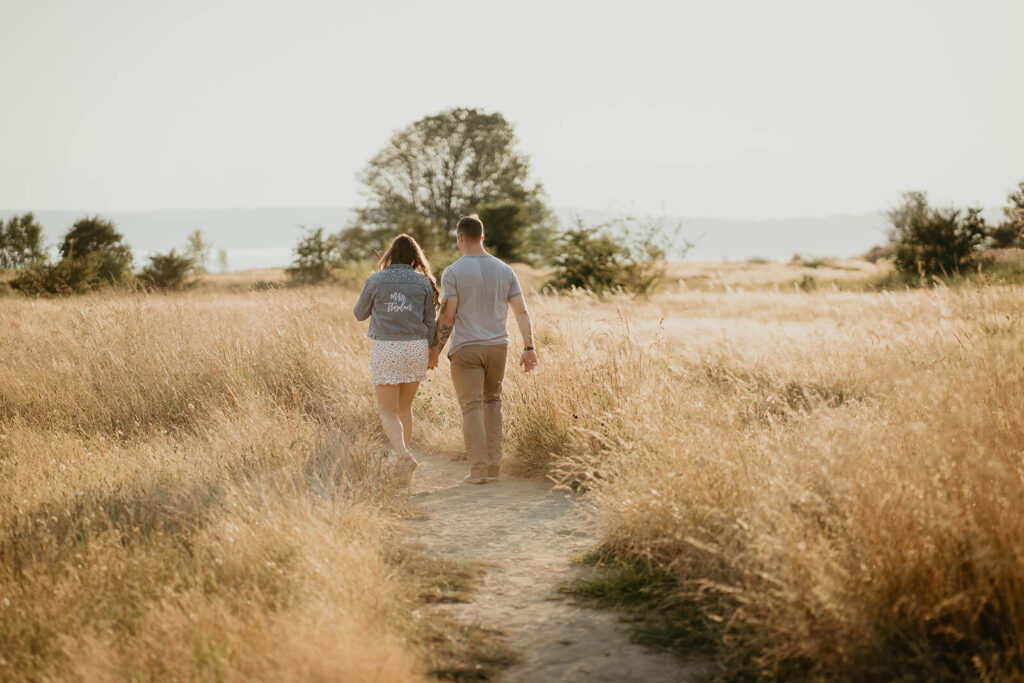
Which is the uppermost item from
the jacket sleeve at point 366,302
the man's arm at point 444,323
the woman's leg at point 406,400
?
the jacket sleeve at point 366,302

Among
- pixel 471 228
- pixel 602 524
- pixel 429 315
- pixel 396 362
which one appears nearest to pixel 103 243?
pixel 429 315

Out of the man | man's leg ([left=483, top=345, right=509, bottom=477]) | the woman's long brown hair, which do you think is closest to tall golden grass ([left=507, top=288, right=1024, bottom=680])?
man's leg ([left=483, top=345, right=509, bottom=477])

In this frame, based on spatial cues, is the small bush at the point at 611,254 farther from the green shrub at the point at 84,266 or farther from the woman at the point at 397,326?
the woman at the point at 397,326

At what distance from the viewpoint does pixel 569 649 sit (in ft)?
12.3

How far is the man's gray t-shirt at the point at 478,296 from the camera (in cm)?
671

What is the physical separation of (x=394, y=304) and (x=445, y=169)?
140 feet

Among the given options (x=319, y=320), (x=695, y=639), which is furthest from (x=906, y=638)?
(x=319, y=320)

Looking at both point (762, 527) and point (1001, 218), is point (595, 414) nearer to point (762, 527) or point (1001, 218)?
point (762, 527)

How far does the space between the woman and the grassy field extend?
1.29 ft

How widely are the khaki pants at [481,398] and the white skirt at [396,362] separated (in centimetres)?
35

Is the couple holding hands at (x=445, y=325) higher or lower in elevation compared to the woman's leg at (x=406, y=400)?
higher

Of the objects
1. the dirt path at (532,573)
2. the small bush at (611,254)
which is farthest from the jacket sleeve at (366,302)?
the small bush at (611,254)

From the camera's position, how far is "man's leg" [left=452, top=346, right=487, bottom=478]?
6.76m

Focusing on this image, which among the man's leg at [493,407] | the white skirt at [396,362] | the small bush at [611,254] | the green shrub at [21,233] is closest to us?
the white skirt at [396,362]
